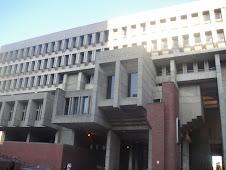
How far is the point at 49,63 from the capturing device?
52.0 metres

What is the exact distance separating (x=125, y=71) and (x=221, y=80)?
14527 mm

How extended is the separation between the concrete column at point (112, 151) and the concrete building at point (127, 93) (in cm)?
16

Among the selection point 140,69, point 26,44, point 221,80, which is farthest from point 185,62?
point 26,44

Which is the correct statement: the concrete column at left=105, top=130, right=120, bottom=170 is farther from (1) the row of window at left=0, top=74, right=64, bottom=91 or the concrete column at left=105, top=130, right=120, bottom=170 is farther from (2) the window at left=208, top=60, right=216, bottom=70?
(2) the window at left=208, top=60, right=216, bottom=70

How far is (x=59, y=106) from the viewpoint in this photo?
40.7 metres

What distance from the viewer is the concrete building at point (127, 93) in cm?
3397

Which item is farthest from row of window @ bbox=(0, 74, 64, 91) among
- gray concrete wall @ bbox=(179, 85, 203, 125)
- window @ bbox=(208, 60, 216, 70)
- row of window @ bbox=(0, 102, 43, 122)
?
window @ bbox=(208, 60, 216, 70)

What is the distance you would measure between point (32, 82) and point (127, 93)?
2578 cm

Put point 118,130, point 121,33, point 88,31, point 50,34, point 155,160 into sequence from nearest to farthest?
point 155,160 → point 118,130 → point 121,33 → point 88,31 → point 50,34

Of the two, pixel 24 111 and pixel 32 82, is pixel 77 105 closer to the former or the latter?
pixel 24 111

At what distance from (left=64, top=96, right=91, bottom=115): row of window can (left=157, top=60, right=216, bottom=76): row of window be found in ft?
45.7

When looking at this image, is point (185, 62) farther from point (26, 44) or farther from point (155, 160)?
point (26, 44)

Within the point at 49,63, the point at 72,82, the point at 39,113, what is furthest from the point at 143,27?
the point at 39,113

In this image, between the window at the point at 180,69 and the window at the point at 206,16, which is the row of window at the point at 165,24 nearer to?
the window at the point at 206,16
